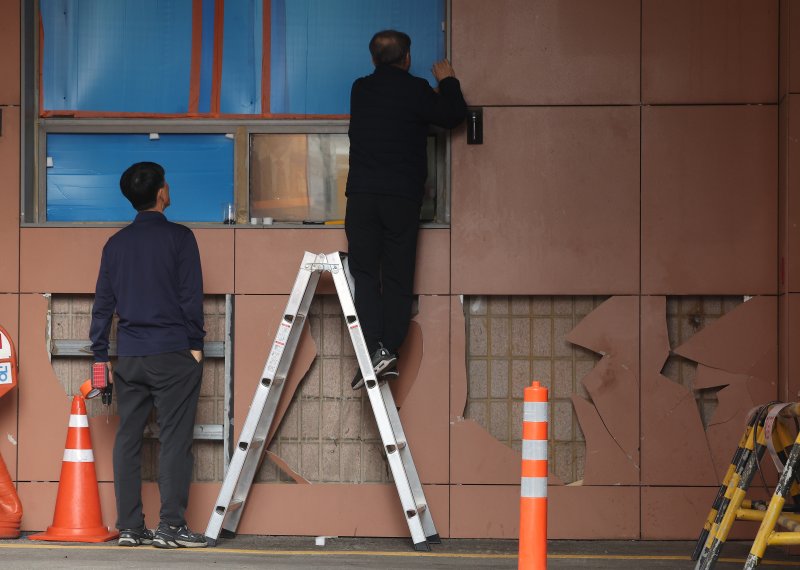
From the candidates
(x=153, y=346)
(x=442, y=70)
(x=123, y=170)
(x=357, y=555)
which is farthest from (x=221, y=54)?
(x=357, y=555)

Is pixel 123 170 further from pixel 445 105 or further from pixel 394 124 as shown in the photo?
pixel 445 105

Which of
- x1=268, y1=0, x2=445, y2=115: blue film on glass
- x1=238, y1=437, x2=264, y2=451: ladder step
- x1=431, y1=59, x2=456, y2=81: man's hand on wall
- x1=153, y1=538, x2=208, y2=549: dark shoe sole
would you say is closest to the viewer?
x1=153, y1=538, x2=208, y2=549: dark shoe sole

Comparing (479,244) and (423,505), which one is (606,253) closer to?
(479,244)

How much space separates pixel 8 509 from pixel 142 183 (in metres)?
2.01

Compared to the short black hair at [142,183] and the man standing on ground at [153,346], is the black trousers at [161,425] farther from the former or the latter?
the short black hair at [142,183]

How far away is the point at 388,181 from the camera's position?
21.6 feet

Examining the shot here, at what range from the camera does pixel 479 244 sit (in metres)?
6.79

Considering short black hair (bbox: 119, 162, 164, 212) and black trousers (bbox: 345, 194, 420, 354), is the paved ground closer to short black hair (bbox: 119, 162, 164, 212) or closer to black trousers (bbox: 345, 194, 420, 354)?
black trousers (bbox: 345, 194, 420, 354)

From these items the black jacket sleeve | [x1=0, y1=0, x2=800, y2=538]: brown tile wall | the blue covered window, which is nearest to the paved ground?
[x1=0, y1=0, x2=800, y2=538]: brown tile wall

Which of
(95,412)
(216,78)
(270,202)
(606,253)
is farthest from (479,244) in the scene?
(95,412)

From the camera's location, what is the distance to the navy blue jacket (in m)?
6.45

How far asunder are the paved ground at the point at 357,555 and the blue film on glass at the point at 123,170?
1.95m

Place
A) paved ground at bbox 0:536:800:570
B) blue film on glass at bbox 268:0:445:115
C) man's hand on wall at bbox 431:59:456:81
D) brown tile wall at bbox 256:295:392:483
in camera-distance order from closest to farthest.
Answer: paved ground at bbox 0:536:800:570
man's hand on wall at bbox 431:59:456:81
brown tile wall at bbox 256:295:392:483
blue film on glass at bbox 268:0:445:115

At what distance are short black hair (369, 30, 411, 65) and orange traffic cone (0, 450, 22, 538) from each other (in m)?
3.19
